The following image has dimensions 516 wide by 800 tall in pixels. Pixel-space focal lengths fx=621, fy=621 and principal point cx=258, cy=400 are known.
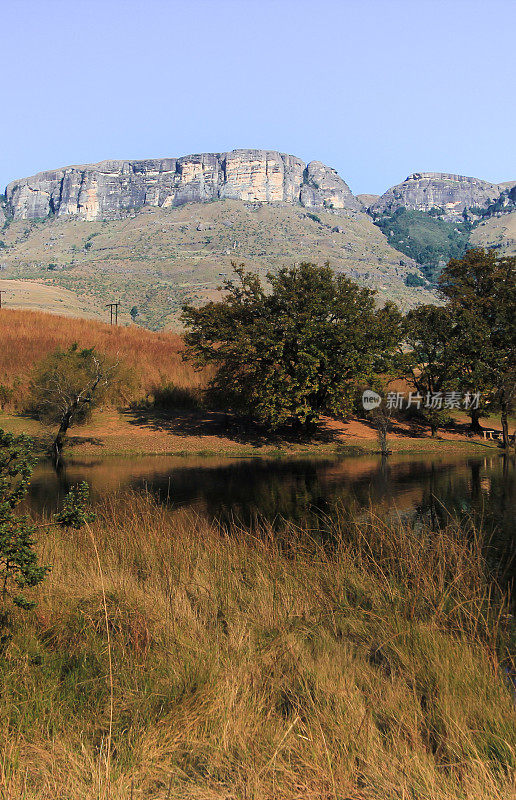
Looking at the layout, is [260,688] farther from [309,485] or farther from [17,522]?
[309,485]

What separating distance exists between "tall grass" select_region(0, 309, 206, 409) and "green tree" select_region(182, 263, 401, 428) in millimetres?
3694

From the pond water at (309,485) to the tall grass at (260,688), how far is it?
4.78 metres

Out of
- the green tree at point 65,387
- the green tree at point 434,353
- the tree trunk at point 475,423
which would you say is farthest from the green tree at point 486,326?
the green tree at point 65,387

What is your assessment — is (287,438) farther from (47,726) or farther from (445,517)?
(47,726)

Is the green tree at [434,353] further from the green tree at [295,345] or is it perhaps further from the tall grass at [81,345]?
the tall grass at [81,345]

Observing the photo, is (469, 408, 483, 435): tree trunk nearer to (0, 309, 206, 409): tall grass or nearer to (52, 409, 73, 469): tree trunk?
(0, 309, 206, 409): tall grass

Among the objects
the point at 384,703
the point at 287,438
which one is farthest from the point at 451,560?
the point at 287,438

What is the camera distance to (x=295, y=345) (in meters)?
32.4

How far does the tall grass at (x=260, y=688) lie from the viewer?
13.0 ft

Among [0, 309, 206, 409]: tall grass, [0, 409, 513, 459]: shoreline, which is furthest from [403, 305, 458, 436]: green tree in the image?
[0, 309, 206, 409]: tall grass

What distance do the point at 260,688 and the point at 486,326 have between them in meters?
32.3

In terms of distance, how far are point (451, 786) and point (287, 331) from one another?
2842cm

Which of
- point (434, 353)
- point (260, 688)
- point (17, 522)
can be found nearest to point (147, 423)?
point (434, 353)

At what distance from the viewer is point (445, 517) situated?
15.4 meters
